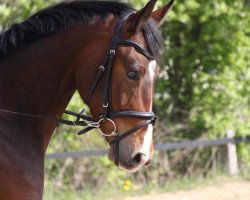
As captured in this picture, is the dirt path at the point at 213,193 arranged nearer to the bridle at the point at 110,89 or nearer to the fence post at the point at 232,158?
the fence post at the point at 232,158

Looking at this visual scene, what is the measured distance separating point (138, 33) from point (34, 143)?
3.02 ft

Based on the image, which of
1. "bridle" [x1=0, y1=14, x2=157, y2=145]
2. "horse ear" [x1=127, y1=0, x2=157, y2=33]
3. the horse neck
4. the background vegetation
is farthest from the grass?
"horse ear" [x1=127, y1=0, x2=157, y2=33]

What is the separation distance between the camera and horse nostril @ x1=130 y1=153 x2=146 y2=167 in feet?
11.8

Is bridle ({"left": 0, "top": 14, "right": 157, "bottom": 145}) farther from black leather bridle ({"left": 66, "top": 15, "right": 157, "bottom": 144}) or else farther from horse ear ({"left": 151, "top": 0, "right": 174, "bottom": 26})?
horse ear ({"left": 151, "top": 0, "right": 174, "bottom": 26})

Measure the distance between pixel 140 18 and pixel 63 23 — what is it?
1.67 ft

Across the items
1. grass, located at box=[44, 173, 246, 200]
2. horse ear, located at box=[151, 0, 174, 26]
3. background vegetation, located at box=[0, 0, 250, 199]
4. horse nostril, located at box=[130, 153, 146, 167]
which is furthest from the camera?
background vegetation, located at box=[0, 0, 250, 199]

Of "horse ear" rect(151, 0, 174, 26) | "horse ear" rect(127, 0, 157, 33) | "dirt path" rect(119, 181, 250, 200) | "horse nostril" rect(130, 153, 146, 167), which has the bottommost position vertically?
"dirt path" rect(119, 181, 250, 200)

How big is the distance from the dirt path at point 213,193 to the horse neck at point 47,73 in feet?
16.1

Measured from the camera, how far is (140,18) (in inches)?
148

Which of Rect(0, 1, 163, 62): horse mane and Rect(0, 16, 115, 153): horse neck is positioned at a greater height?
Rect(0, 1, 163, 62): horse mane

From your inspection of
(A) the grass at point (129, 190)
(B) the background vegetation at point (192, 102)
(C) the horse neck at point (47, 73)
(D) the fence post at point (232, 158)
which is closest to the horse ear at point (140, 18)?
(C) the horse neck at point (47, 73)

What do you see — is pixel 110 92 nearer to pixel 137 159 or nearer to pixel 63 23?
pixel 137 159

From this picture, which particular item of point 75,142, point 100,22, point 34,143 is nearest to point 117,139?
point 34,143

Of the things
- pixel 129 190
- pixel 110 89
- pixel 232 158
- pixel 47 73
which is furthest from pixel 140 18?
Result: pixel 232 158
